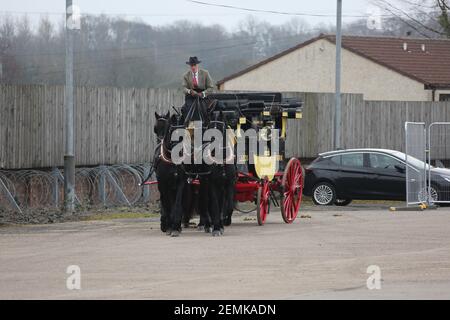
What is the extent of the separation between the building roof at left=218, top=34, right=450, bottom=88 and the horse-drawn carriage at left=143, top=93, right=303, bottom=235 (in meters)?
27.3

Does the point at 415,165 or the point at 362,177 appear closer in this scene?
the point at 415,165

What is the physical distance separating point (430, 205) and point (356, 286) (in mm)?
15382

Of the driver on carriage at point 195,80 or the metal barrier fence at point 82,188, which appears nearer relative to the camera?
the driver on carriage at point 195,80

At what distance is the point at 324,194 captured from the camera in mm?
29688

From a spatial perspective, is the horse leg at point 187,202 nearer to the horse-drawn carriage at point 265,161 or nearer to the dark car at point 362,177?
the horse-drawn carriage at point 265,161

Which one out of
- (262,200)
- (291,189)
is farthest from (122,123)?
(262,200)

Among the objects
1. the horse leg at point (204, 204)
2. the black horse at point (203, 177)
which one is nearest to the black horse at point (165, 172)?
the black horse at point (203, 177)

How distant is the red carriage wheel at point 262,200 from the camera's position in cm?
2073

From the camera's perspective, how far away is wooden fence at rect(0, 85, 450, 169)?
83.3 ft

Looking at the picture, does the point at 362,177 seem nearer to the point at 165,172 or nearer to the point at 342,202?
the point at 342,202

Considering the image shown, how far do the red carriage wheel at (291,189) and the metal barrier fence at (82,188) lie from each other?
5.62 metres

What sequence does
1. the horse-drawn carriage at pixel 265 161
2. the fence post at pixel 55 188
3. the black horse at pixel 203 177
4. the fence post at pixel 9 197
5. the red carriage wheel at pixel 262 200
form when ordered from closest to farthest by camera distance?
the black horse at pixel 203 177 < the red carriage wheel at pixel 262 200 < the horse-drawn carriage at pixel 265 161 < the fence post at pixel 9 197 < the fence post at pixel 55 188

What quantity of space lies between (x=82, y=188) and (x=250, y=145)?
749 cm
